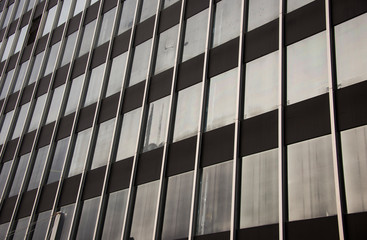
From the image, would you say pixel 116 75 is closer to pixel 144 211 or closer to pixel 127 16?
pixel 127 16

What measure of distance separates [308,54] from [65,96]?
15.8 m

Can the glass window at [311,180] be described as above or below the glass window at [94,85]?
below

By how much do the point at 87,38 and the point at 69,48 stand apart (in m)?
1.83

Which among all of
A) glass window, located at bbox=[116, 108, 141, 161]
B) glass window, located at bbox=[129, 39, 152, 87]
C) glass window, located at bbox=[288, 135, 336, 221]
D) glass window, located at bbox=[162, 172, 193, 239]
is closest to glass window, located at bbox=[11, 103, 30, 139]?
glass window, located at bbox=[129, 39, 152, 87]

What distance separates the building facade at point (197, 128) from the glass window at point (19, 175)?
0.11 metres

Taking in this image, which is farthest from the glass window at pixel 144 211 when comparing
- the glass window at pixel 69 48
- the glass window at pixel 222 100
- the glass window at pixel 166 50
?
the glass window at pixel 69 48

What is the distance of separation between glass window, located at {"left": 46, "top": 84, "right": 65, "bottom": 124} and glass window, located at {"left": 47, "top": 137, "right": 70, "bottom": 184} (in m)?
2.37

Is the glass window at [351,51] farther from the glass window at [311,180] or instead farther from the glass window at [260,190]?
the glass window at [260,190]

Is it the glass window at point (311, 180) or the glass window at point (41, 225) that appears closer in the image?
the glass window at point (311, 180)

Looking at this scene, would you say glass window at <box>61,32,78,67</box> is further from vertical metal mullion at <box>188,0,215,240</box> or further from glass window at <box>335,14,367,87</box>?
glass window at <box>335,14,367,87</box>

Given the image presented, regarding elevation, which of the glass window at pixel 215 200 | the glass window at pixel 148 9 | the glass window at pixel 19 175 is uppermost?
the glass window at pixel 148 9

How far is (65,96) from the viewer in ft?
93.7

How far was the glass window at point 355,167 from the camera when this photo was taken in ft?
45.4

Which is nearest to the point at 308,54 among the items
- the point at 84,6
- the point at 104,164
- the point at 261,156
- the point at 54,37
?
the point at 261,156
